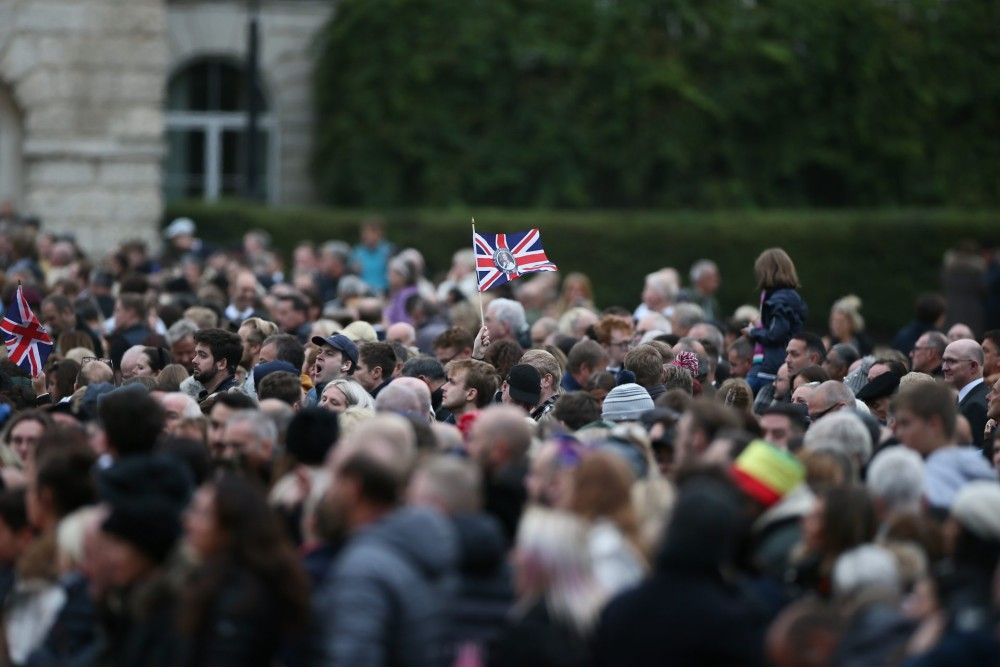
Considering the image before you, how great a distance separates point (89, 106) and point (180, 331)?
14.2 meters

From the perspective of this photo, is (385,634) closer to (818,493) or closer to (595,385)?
(818,493)

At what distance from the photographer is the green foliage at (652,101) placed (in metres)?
29.4

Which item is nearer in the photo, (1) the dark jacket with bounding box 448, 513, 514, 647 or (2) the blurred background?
(1) the dark jacket with bounding box 448, 513, 514, 647

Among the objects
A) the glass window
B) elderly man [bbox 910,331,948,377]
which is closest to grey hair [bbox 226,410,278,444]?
elderly man [bbox 910,331,948,377]

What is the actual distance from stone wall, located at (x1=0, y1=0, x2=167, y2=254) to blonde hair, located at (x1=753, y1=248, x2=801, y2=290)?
15579mm

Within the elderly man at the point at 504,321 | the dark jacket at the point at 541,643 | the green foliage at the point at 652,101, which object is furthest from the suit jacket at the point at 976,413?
the green foliage at the point at 652,101

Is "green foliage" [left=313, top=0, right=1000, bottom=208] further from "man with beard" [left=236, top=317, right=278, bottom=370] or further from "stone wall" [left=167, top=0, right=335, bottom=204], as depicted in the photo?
"man with beard" [left=236, top=317, right=278, bottom=370]

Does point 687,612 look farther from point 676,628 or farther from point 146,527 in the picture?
point 146,527

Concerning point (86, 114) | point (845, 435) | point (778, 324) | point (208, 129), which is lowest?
point (778, 324)

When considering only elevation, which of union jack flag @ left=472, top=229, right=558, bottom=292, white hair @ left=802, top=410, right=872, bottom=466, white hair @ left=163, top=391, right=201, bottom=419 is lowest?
white hair @ left=163, top=391, right=201, bottom=419

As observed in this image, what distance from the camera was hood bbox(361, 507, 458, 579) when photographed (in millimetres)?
6523

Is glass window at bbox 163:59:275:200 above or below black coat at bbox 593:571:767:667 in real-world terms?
above

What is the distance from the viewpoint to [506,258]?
13.9 meters

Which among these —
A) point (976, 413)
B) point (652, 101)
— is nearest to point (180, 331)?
point (976, 413)
